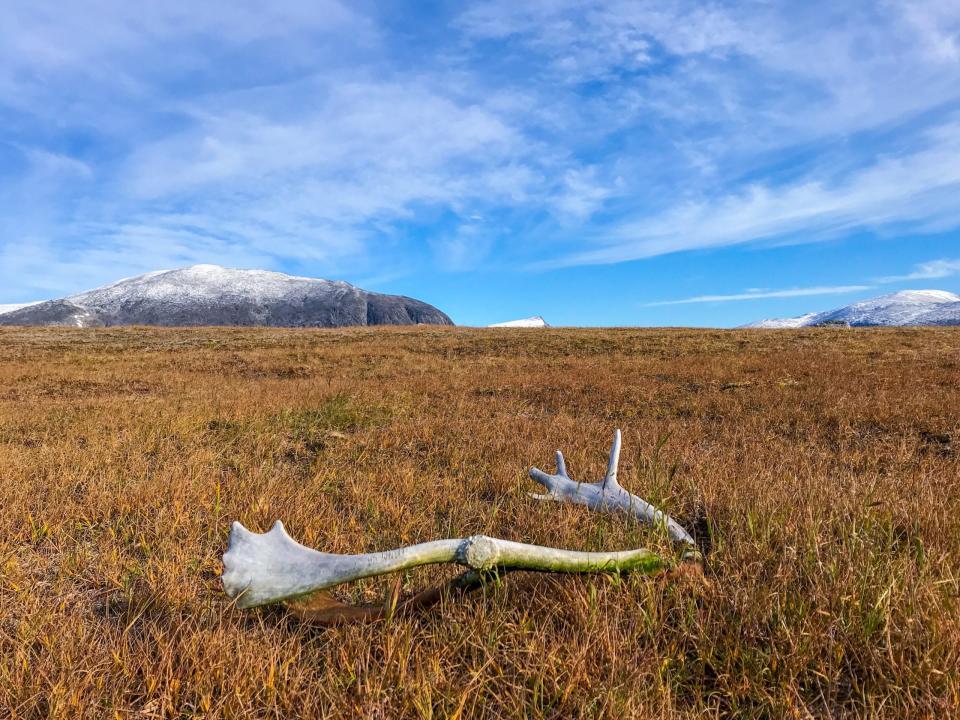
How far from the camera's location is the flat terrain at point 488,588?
1.83 metres

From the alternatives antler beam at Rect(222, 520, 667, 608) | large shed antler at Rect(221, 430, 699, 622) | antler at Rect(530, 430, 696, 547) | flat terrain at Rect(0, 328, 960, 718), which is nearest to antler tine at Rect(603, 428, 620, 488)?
antler at Rect(530, 430, 696, 547)

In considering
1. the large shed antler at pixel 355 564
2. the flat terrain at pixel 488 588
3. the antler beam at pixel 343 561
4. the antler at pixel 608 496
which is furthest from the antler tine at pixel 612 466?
the antler beam at pixel 343 561

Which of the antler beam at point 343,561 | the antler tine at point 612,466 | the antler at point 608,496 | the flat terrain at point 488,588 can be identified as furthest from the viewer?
the antler tine at point 612,466

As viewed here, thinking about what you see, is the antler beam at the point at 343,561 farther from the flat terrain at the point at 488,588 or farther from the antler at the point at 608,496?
the antler at the point at 608,496

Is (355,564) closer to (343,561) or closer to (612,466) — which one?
(343,561)

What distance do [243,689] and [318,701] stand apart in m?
0.29

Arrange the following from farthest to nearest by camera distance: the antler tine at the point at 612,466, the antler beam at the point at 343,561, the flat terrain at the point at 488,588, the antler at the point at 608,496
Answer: the antler tine at the point at 612,466
the antler at the point at 608,496
the antler beam at the point at 343,561
the flat terrain at the point at 488,588

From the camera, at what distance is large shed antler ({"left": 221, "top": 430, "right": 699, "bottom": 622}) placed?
2000mm

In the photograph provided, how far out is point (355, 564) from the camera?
202 centimetres

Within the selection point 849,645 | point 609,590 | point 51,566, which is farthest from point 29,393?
point 849,645

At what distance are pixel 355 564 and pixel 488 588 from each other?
761 mm

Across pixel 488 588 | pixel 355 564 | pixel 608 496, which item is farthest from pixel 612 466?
pixel 355 564

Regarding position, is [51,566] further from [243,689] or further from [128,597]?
[243,689]

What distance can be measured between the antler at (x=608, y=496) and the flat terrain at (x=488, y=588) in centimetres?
17
